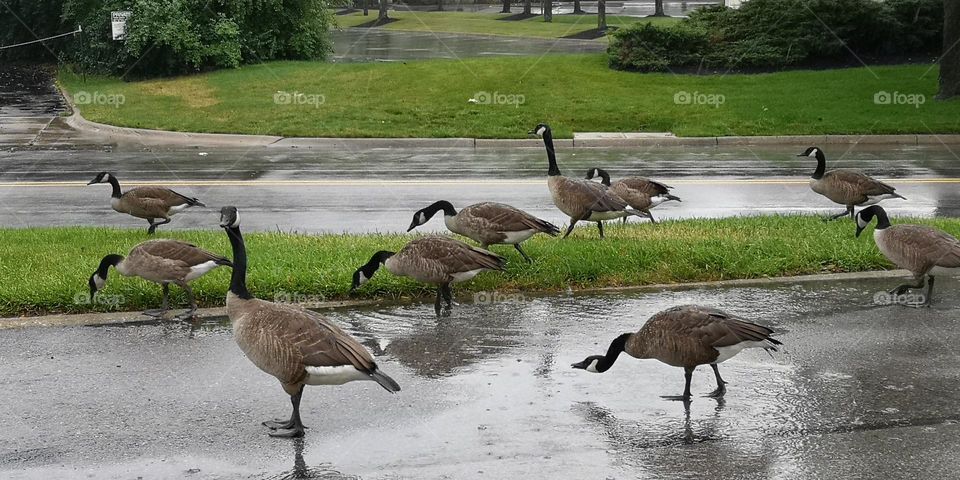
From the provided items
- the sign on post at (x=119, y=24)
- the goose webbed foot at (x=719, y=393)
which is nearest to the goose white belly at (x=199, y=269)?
the goose webbed foot at (x=719, y=393)

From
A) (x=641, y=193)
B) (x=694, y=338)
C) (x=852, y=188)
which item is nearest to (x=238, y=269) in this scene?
(x=694, y=338)

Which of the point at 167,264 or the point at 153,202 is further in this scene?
the point at 153,202

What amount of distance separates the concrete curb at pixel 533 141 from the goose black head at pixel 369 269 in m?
13.3

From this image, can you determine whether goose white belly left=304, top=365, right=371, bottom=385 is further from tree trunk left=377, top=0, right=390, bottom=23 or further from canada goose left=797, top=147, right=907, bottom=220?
tree trunk left=377, top=0, right=390, bottom=23

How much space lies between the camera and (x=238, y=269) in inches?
289

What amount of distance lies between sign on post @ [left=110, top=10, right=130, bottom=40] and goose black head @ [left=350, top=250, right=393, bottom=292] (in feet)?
77.9

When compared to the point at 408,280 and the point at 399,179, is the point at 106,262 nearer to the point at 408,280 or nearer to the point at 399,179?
the point at 408,280

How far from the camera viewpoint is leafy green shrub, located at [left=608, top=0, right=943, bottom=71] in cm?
2808

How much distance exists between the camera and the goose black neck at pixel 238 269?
721 centimetres

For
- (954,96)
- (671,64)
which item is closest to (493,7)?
(671,64)

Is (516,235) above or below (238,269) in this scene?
below

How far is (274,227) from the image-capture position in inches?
562

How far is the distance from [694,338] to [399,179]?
1176 cm

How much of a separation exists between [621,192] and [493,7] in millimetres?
61161
